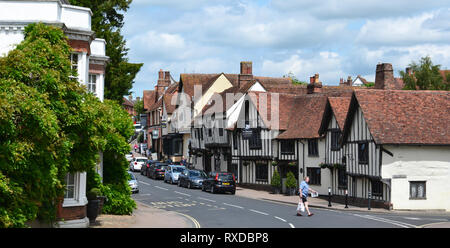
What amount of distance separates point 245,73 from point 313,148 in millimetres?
19365

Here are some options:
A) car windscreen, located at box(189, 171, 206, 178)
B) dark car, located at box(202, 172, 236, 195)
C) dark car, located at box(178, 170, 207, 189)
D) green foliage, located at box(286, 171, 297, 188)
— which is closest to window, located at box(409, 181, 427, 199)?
green foliage, located at box(286, 171, 297, 188)

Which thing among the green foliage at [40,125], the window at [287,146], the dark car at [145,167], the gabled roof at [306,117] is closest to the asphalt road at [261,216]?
the green foliage at [40,125]

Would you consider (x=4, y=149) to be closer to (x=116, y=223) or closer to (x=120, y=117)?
(x=116, y=223)

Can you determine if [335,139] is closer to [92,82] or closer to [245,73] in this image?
[92,82]

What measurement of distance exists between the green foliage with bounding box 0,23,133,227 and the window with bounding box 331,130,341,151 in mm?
22190

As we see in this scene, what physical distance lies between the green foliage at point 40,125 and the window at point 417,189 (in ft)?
65.9

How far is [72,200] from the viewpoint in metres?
19.1

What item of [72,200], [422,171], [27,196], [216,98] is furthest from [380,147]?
[216,98]

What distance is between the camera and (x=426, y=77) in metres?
52.6

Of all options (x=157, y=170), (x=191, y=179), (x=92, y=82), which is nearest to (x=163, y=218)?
(x=92, y=82)

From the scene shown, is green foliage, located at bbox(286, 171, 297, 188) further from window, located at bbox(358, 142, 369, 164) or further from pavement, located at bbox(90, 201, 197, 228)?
pavement, located at bbox(90, 201, 197, 228)

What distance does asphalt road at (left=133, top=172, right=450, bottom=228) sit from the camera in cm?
2156

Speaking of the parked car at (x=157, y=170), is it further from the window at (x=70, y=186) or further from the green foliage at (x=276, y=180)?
the window at (x=70, y=186)

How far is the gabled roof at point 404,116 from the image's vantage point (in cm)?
3064
